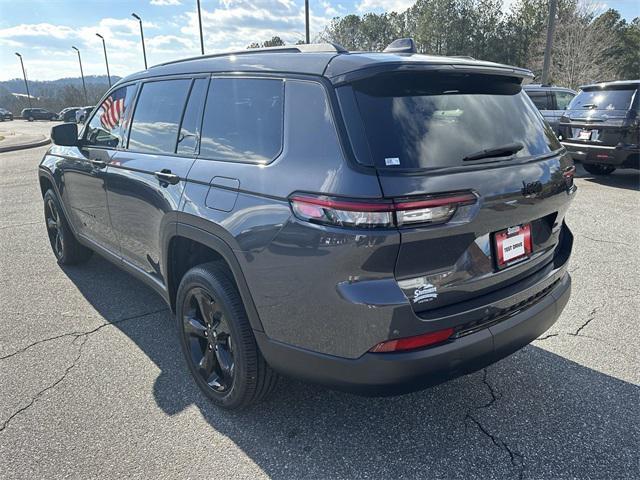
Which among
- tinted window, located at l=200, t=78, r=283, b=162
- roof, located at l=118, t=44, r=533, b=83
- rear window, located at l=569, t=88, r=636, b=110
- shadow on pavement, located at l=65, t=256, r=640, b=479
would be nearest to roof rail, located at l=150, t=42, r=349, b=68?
roof, located at l=118, t=44, r=533, b=83

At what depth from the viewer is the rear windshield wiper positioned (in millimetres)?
2088

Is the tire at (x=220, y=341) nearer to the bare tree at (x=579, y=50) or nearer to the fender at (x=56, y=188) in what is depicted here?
the fender at (x=56, y=188)

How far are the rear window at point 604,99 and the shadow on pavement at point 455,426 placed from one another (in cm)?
715

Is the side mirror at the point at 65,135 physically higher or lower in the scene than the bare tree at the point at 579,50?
lower

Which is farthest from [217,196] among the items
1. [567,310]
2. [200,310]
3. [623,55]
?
[623,55]

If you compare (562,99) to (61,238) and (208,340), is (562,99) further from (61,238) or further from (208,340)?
(208,340)

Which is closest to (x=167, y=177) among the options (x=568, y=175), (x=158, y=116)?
(x=158, y=116)

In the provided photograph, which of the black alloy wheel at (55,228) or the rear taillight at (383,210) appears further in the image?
the black alloy wheel at (55,228)

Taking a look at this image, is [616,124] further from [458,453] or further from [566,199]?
[458,453]

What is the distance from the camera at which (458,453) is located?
7.49 ft

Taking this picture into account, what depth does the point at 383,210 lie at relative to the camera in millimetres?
1809

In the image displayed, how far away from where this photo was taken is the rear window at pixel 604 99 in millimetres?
8273

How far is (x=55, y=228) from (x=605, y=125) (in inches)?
347

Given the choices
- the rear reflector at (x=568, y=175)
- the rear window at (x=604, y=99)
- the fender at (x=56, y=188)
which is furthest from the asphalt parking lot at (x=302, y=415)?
the rear window at (x=604, y=99)
